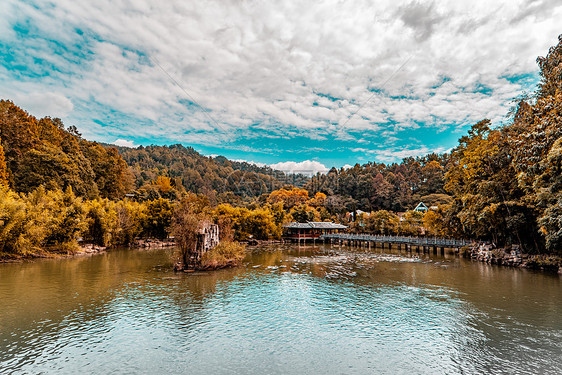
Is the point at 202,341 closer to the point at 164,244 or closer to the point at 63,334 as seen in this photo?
the point at 63,334

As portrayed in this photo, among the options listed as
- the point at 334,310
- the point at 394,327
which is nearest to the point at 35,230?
the point at 334,310

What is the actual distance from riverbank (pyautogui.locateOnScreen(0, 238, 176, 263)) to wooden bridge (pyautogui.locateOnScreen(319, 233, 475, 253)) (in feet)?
80.0

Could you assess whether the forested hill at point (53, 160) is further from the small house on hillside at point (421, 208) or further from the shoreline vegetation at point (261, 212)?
the small house on hillside at point (421, 208)

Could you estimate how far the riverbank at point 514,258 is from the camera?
22050mm

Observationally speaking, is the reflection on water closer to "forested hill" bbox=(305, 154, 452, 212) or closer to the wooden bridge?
the wooden bridge

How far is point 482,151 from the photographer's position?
2767cm

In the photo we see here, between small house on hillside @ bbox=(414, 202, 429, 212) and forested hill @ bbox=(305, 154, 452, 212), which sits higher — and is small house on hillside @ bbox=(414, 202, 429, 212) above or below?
below

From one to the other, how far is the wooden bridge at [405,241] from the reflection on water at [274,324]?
13.9 meters

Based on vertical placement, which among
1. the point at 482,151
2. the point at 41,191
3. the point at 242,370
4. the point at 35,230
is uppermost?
the point at 482,151

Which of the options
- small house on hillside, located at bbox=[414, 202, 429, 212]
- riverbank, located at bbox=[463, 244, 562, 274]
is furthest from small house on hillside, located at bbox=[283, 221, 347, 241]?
riverbank, located at bbox=[463, 244, 562, 274]

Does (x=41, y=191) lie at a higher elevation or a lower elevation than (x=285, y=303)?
higher

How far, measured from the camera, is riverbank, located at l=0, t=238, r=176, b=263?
77.9 ft

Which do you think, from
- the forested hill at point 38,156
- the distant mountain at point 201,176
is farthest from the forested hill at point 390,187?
the forested hill at point 38,156

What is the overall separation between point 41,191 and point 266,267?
72.3ft
